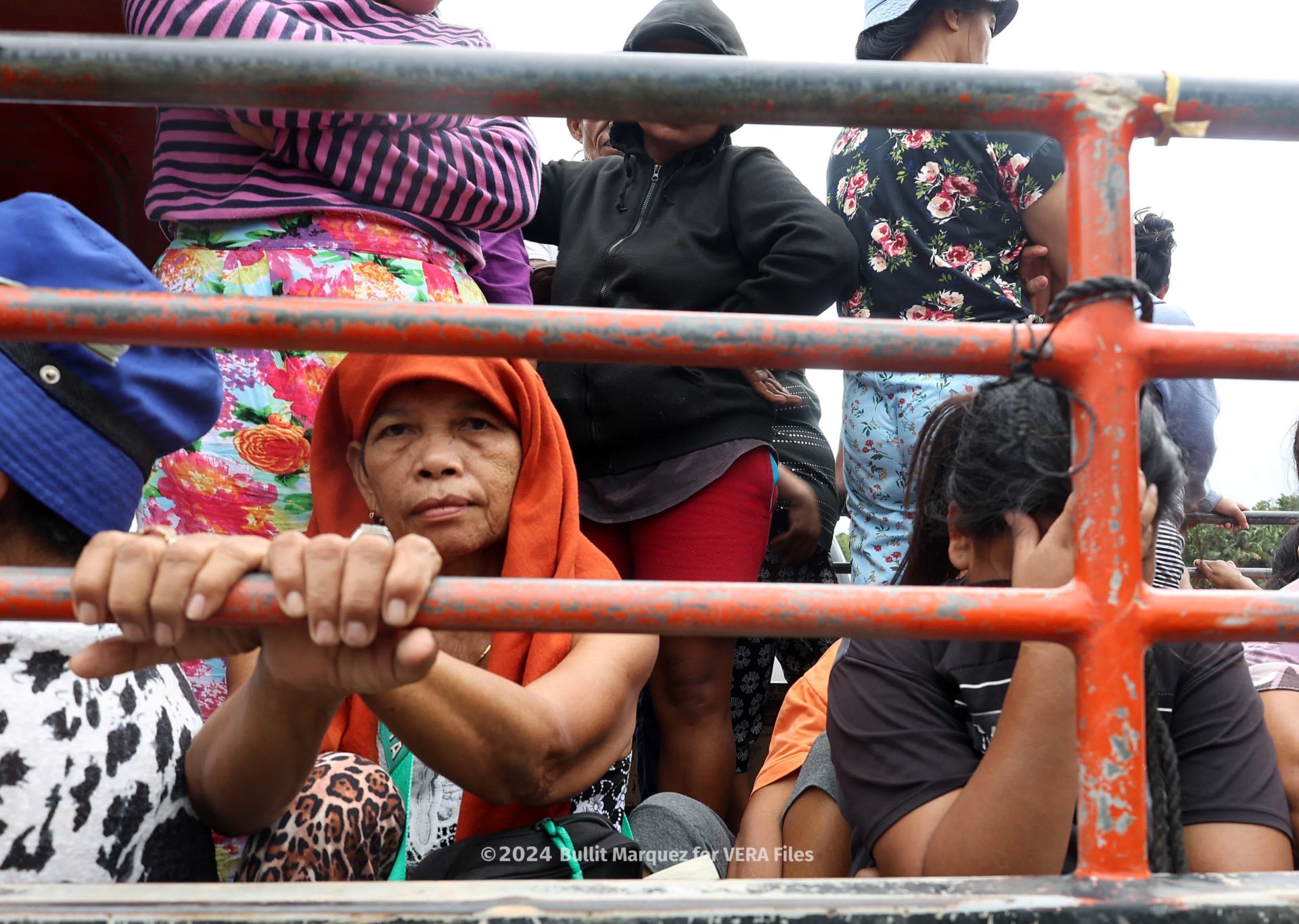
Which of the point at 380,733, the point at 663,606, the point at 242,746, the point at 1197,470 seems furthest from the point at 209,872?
the point at 1197,470

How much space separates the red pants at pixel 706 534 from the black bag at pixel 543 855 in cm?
80

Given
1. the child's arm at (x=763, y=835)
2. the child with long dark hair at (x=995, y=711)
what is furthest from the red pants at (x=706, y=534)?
the child with long dark hair at (x=995, y=711)

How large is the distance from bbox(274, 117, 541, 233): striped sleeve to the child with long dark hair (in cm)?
95

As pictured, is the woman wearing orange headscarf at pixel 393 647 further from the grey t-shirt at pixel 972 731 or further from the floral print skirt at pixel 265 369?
the grey t-shirt at pixel 972 731

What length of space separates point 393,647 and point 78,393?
1.98ft

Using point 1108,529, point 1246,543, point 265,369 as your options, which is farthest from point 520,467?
point 1246,543

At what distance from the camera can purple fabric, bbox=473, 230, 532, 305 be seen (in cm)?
254

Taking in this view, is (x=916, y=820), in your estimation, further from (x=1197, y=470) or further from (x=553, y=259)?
(x=553, y=259)

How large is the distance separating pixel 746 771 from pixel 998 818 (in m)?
1.52

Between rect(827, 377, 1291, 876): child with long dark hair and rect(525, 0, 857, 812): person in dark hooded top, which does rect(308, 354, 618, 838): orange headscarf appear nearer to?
rect(525, 0, 857, 812): person in dark hooded top

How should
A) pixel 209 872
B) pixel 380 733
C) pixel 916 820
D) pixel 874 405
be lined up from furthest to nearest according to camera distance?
pixel 874 405 < pixel 380 733 < pixel 916 820 < pixel 209 872

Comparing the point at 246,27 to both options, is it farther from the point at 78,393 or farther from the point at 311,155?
the point at 78,393

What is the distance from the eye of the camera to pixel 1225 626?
3.30 feet

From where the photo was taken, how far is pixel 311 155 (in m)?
2.04
